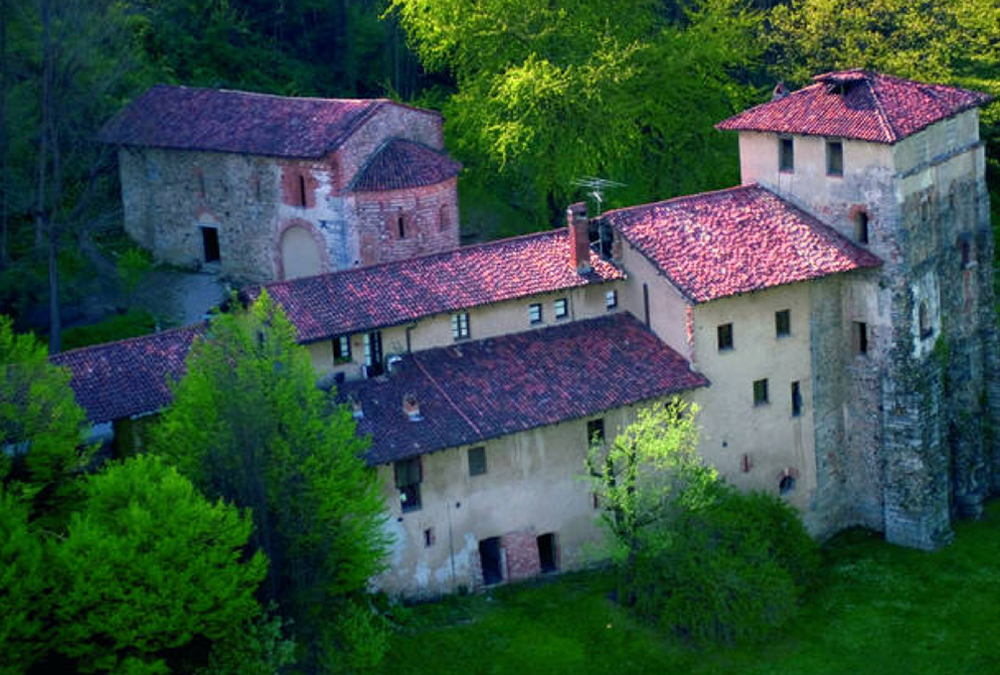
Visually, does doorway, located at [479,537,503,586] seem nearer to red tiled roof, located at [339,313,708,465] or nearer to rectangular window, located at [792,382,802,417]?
red tiled roof, located at [339,313,708,465]

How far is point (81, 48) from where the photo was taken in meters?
74.3

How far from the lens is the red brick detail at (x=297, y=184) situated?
77.5m

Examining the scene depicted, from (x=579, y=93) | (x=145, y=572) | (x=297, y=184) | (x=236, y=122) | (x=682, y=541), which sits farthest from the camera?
(x=579, y=93)

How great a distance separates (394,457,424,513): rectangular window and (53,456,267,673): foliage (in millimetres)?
7955

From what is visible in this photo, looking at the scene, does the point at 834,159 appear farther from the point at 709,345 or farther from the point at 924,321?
the point at 709,345

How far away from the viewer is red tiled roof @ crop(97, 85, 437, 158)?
7731 centimetres

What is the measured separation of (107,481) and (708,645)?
19.4 meters

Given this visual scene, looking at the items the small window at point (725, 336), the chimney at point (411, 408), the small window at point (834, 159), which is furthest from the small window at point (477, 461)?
the small window at point (834, 159)

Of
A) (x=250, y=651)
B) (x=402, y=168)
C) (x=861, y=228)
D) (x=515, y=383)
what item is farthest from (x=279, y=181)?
(x=250, y=651)

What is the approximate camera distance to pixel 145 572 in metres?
54.0

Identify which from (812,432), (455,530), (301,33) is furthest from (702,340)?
(301,33)

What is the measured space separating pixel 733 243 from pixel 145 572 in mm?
23874

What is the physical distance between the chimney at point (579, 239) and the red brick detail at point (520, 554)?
28.8 feet

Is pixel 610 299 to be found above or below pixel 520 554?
above
